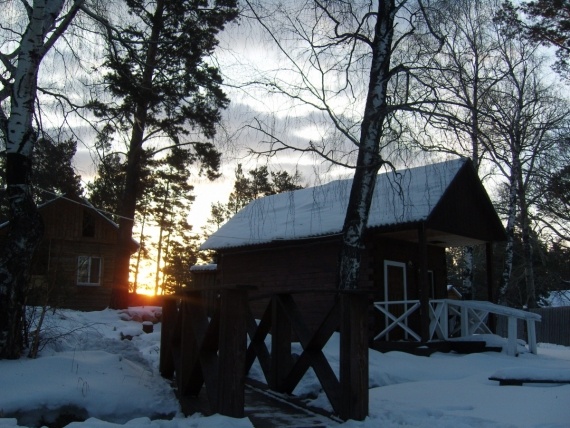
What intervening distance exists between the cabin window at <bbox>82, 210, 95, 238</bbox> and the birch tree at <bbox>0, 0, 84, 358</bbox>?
20552 mm

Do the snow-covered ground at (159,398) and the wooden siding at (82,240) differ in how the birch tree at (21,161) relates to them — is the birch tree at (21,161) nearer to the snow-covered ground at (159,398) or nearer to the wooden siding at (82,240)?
the snow-covered ground at (159,398)

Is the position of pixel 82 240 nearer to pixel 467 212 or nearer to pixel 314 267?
pixel 314 267

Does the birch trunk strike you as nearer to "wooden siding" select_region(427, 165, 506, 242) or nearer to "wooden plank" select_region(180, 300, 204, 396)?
"wooden plank" select_region(180, 300, 204, 396)

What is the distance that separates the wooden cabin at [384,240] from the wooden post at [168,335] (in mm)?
5539

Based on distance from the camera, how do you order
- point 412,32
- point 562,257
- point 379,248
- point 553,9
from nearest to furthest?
point 412,32
point 379,248
point 553,9
point 562,257

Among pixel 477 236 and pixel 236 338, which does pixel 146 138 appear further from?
pixel 236 338

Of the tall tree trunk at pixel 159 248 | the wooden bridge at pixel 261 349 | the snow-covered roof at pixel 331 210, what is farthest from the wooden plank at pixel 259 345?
the tall tree trunk at pixel 159 248

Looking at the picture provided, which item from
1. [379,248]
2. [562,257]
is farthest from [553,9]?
[562,257]

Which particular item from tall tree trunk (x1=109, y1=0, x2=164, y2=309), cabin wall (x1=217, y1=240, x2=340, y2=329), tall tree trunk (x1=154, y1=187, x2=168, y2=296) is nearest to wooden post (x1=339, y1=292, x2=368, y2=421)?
cabin wall (x1=217, y1=240, x2=340, y2=329)

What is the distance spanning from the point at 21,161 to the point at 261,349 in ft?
13.1

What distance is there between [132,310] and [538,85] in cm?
1737

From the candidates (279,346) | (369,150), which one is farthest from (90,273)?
(279,346)

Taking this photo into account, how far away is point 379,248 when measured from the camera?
50.6 ft

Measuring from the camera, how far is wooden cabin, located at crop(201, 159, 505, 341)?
46.2 feet
